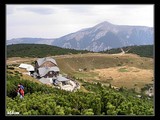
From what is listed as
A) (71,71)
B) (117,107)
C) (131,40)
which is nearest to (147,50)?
(71,71)

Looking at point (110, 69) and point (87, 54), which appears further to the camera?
point (87, 54)

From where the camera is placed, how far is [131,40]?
62906 millimetres

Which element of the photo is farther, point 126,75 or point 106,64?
point 106,64

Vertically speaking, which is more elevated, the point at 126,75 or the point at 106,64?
the point at 106,64

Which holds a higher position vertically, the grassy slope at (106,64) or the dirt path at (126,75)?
the grassy slope at (106,64)

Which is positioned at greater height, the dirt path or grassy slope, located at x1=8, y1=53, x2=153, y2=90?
grassy slope, located at x1=8, y1=53, x2=153, y2=90

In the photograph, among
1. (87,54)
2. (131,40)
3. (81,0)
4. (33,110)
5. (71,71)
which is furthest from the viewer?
(131,40)

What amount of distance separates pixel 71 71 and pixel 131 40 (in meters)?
38.0

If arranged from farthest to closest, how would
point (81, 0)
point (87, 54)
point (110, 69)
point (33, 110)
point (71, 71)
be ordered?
point (87, 54), point (110, 69), point (71, 71), point (33, 110), point (81, 0)

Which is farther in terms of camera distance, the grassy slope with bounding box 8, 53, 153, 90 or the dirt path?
the grassy slope with bounding box 8, 53, 153, 90

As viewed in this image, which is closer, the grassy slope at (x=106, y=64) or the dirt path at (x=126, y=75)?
the dirt path at (x=126, y=75)

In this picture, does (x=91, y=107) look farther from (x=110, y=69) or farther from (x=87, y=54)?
(x=87, y=54)
